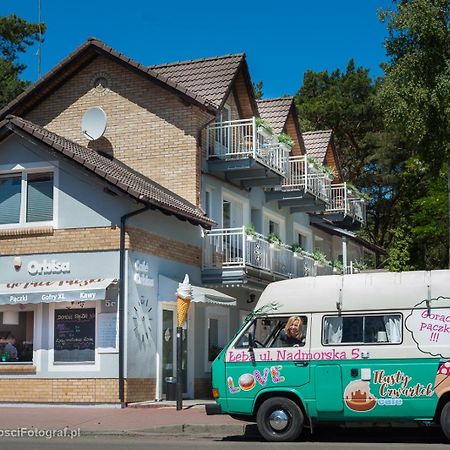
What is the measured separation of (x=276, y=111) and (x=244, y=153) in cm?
701

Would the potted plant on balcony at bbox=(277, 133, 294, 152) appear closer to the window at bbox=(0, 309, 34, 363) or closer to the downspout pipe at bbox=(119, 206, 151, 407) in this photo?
the downspout pipe at bbox=(119, 206, 151, 407)

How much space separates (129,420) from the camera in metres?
A: 16.9

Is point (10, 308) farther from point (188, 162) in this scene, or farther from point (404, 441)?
point (404, 441)

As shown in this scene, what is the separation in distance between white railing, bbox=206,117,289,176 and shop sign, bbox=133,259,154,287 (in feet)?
17.0

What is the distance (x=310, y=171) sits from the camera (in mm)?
30266

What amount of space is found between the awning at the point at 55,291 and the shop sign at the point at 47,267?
0.30m

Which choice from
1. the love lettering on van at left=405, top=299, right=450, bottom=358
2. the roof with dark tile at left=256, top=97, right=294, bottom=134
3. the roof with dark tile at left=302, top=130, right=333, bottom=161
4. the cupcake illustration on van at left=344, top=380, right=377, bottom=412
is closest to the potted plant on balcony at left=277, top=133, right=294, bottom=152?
the roof with dark tile at left=256, top=97, right=294, bottom=134

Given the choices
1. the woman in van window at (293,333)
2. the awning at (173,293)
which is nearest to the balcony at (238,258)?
the awning at (173,293)

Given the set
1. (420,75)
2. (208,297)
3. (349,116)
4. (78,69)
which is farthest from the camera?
(349,116)

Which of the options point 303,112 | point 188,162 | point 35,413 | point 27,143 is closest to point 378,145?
point 303,112

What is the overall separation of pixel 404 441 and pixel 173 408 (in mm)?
6518

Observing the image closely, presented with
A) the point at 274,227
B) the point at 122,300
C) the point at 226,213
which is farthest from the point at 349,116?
the point at 122,300

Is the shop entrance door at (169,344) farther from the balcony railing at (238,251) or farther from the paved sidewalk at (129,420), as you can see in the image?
the balcony railing at (238,251)

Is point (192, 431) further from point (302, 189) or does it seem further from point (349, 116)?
point (349, 116)
